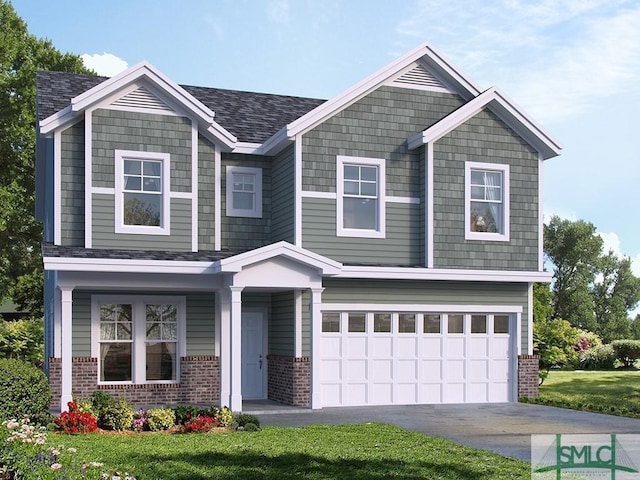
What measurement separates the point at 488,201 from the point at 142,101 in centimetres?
887

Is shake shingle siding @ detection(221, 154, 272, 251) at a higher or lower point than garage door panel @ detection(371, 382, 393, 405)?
higher

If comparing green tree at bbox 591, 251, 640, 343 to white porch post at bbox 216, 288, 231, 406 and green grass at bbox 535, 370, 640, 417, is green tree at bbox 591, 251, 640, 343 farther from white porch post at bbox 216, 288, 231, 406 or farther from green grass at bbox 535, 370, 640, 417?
white porch post at bbox 216, 288, 231, 406

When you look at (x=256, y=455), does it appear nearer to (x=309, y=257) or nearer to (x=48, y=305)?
(x=309, y=257)

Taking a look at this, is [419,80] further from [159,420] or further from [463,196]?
[159,420]

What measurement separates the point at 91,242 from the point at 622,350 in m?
27.7

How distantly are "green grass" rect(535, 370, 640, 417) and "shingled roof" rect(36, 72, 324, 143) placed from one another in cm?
1004

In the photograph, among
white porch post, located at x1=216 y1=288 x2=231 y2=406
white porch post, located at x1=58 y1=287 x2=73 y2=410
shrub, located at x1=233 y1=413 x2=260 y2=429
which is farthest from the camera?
white porch post, located at x1=216 y1=288 x2=231 y2=406

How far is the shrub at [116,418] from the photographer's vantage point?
16172 millimetres

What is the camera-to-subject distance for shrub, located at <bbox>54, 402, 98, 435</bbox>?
1573 centimetres

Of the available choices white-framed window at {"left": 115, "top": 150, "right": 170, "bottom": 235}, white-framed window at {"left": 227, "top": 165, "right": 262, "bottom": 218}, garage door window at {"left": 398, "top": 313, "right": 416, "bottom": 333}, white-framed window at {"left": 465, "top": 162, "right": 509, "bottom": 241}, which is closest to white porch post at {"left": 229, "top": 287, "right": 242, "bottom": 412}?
white-framed window at {"left": 115, "top": 150, "right": 170, "bottom": 235}

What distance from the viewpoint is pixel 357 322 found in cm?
A: 2180

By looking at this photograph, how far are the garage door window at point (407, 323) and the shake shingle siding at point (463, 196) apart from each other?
1.40 m

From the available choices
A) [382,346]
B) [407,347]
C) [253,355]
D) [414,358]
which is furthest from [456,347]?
[253,355]

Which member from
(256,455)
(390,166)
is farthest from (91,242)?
(256,455)
